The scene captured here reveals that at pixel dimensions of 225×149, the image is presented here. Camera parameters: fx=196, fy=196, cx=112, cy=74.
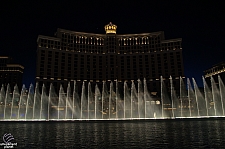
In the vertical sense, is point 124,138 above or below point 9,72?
below

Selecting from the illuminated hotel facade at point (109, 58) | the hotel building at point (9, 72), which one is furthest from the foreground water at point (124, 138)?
the hotel building at point (9, 72)

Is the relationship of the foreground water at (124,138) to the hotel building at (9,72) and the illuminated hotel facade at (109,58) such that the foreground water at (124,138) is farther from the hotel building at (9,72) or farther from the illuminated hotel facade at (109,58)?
the hotel building at (9,72)

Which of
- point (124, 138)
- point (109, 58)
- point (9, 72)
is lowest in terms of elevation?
point (124, 138)

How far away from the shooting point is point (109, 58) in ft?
362

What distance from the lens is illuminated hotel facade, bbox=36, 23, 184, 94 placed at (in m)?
103

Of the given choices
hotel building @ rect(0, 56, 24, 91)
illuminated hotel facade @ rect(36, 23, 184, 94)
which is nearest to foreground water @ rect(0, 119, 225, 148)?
illuminated hotel facade @ rect(36, 23, 184, 94)

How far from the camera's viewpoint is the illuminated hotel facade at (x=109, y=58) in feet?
338

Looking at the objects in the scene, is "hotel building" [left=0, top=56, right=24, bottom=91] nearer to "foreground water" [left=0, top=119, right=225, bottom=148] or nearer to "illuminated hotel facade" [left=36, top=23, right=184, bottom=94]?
"illuminated hotel facade" [left=36, top=23, right=184, bottom=94]

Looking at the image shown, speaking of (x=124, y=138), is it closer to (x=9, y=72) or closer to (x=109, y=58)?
(x=109, y=58)

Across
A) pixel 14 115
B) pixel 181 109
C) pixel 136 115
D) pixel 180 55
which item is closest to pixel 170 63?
pixel 180 55

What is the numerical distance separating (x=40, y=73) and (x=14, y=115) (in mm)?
30172

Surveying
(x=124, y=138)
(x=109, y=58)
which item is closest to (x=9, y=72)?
(x=109, y=58)

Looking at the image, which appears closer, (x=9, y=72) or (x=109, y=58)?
(x=109, y=58)

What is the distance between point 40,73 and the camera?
320ft
